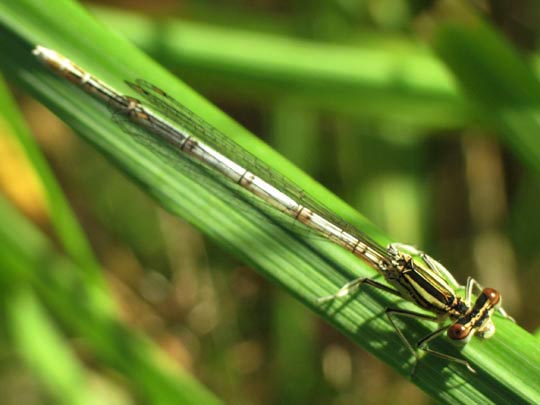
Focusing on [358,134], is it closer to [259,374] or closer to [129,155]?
[259,374]

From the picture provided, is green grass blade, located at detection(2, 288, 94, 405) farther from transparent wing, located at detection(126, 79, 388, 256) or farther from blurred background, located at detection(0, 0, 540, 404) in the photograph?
transparent wing, located at detection(126, 79, 388, 256)

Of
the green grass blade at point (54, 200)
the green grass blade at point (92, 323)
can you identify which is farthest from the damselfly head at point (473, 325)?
the green grass blade at point (54, 200)

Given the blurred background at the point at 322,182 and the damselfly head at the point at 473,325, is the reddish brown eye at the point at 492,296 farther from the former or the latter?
the blurred background at the point at 322,182

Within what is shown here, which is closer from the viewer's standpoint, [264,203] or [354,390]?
[264,203]

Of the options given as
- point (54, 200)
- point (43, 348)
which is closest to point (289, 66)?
point (54, 200)

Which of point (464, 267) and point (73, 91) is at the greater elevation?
point (464, 267)

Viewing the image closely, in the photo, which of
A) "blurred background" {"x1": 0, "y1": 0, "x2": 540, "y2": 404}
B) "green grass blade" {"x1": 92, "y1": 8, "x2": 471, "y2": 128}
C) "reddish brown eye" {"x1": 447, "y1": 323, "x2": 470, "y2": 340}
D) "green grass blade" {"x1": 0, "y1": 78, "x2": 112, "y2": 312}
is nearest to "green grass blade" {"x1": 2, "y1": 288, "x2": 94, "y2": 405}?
"green grass blade" {"x1": 0, "y1": 78, "x2": 112, "y2": 312}

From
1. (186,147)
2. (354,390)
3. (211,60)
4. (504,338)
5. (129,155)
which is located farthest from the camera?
(354,390)

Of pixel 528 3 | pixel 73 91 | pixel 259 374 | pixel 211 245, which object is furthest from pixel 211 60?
pixel 528 3
